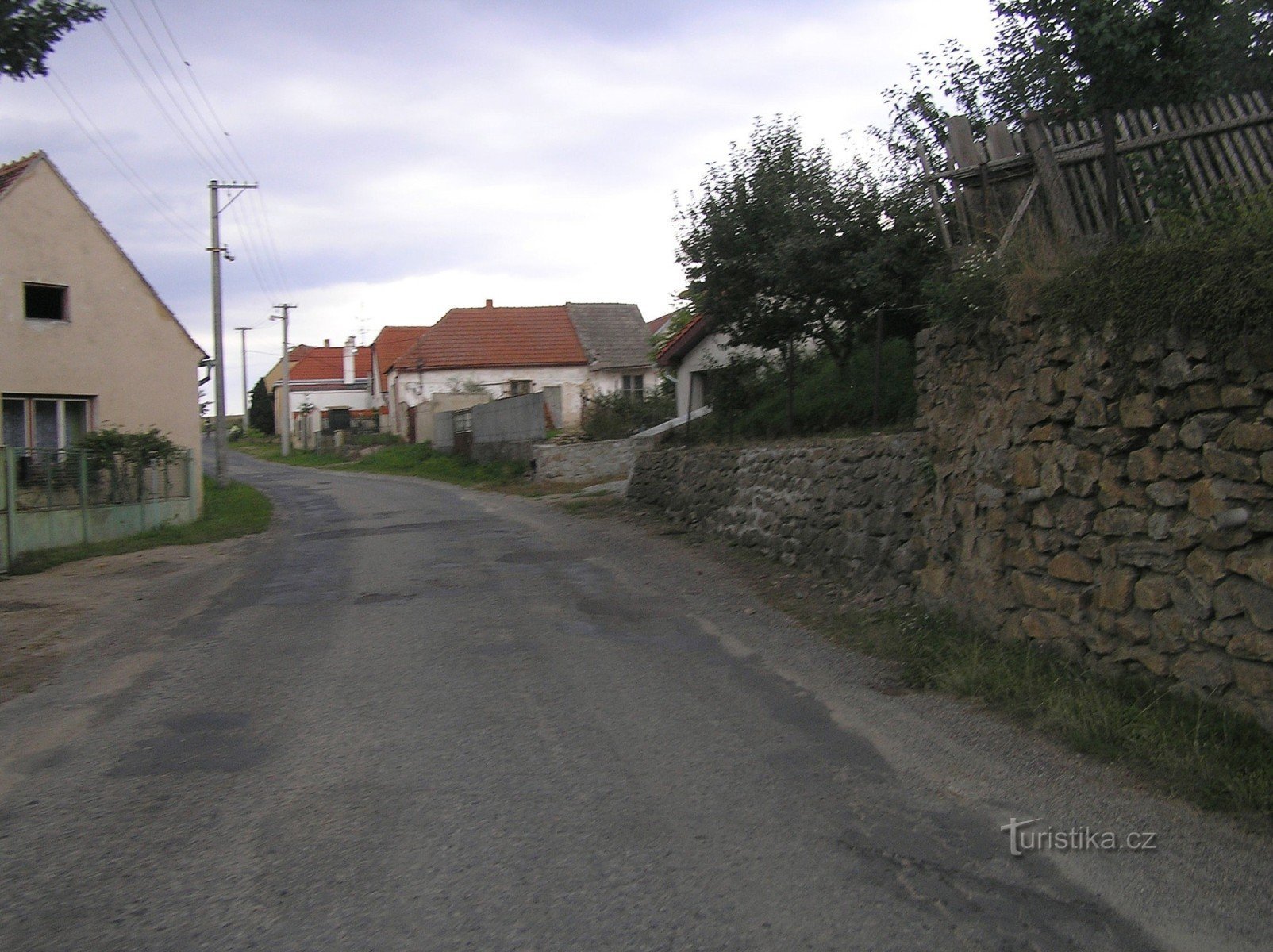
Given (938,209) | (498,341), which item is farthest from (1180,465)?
(498,341)

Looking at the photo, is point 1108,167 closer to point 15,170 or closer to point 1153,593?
point 1153,593

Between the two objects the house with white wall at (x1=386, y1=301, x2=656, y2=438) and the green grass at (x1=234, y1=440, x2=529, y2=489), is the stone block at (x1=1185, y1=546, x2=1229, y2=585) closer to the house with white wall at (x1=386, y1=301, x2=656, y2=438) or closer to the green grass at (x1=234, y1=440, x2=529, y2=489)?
the green grass at (x1=234, y1=440, x2=529, y2=489)

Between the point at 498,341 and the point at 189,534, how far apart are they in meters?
28.8

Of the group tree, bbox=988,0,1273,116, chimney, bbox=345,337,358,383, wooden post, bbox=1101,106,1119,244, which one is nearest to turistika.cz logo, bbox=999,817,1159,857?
wooden post, bbox=1101,106,1119,244

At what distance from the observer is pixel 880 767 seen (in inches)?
216

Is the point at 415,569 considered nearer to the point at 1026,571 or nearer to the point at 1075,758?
the point at 1026,571

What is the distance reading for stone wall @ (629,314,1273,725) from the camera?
5395mm

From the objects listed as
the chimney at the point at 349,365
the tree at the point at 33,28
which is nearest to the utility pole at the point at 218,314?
the tree at the point at 33,28

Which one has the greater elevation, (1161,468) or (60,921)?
(1161,468)

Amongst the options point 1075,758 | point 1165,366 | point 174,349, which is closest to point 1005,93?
point 1165,366

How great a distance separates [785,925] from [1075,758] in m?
2.48

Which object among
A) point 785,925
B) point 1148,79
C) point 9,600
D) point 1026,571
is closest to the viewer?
point 785,925

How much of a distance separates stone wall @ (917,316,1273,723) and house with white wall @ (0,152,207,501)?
53.3 feet

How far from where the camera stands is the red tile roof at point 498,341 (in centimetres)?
4522
